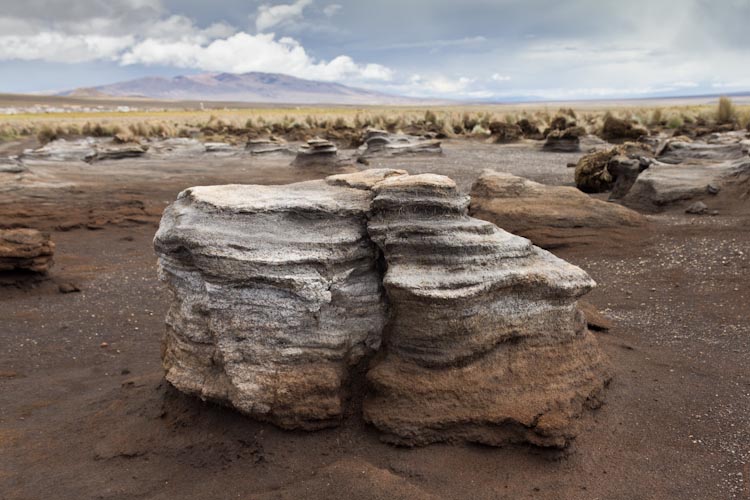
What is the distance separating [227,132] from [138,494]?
101ft

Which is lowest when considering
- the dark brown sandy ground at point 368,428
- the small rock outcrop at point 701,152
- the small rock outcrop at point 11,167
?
the dark brown sandy ground at point 368,428

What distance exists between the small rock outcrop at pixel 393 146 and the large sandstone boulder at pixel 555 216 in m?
11.1

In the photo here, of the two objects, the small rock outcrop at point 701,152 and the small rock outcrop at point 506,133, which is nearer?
the small rock outcrop at point 701,152

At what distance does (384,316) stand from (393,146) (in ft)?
59.4

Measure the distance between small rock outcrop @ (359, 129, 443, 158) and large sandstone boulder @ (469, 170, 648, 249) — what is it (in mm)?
11051

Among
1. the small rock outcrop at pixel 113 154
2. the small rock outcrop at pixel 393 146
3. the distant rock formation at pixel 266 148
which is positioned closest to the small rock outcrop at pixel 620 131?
the small rock outcrop at pixel 393 146

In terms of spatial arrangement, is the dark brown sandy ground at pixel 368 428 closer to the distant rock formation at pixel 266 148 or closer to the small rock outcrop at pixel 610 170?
the small rock outcrop at pixel 610 170

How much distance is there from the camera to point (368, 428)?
14.8 ft

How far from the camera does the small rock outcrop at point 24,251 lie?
29.5 ft

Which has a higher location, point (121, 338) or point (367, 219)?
point (367, 219)

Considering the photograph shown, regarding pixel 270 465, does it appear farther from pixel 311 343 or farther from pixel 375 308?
pixel 375 308

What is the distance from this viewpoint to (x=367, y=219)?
4.76 metres

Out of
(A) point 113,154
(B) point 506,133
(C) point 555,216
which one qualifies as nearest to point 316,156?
(A) point 113,154

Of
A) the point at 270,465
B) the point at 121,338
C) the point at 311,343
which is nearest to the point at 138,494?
the point at 270,465
